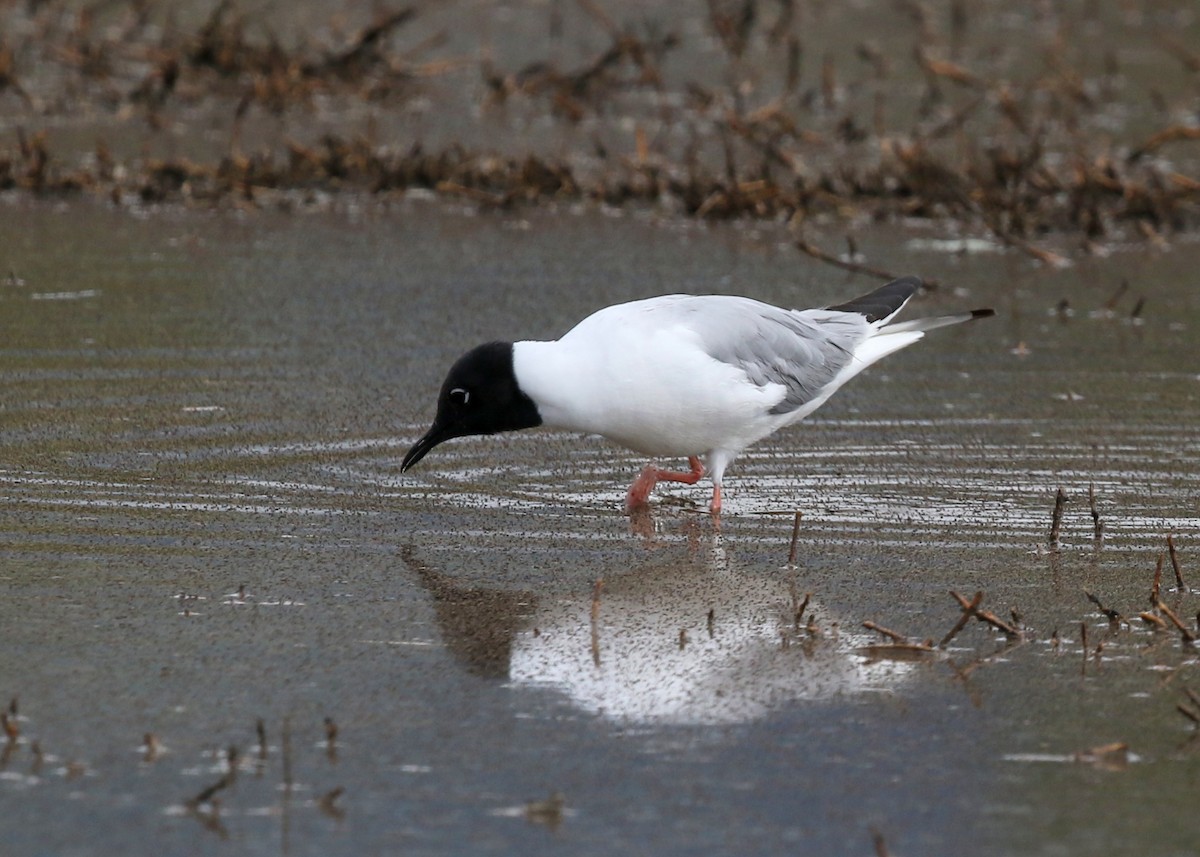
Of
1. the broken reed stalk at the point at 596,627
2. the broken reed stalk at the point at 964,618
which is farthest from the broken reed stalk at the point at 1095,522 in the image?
the broken reed stalk at the point at 596,627

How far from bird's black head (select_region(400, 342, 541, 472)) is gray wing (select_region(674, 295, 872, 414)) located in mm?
630

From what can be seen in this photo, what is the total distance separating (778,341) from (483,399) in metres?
1.12

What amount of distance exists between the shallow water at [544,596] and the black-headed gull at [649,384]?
248 mm

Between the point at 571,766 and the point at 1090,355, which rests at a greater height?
the point at 1090,355

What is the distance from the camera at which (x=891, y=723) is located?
4508 millimetres

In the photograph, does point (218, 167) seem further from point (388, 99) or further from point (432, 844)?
point (432, 844)

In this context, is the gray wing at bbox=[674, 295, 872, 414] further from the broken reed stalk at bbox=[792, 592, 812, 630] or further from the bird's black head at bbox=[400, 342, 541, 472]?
the broken reed stalk at bbox=[792, 592, 812, 630]

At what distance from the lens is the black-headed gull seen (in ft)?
20.1

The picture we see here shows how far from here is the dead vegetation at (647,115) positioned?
453 inches

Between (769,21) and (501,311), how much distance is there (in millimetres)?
9325

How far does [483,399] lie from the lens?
6.23 meters

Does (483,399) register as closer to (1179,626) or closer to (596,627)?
(596,627)

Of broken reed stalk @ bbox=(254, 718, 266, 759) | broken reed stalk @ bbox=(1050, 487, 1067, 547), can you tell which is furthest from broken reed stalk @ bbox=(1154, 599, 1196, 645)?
broken reed stalk @ bbox=(254, 718, 266, 759)

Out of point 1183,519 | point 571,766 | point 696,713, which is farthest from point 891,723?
point 1183,519
